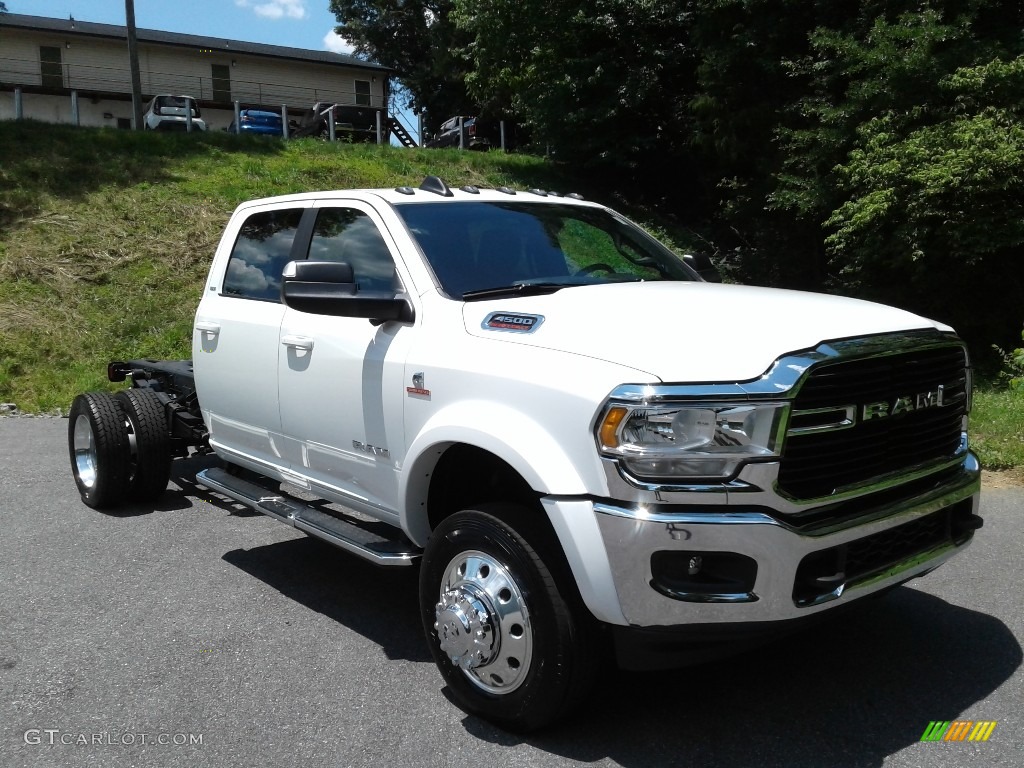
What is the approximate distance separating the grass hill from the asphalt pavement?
7.22m

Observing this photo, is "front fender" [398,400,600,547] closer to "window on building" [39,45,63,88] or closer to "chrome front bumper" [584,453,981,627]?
"chrome front bumper" [584,453,981,627]

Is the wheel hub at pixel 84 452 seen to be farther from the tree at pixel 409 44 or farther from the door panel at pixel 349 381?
the tree at pixel 409 44

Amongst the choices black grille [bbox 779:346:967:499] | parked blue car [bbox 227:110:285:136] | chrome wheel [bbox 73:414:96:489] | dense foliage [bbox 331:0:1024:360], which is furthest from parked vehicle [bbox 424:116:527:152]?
black grille [bbox 779:346:967:499]

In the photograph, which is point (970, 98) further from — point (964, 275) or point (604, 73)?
point (604, 73)

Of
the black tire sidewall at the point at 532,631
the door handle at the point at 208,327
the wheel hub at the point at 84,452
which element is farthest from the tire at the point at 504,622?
the wheel hub at the point at 84,452

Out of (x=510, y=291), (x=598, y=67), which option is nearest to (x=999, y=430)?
(x=510, y=291)

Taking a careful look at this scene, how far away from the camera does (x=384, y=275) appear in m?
4.42

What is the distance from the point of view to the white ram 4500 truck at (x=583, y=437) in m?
3.03

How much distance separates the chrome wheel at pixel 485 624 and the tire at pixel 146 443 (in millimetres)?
3615

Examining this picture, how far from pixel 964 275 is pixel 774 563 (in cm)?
1073

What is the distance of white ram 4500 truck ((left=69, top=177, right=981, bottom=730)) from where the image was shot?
3.03 m

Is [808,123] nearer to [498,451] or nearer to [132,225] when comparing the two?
[132,225]

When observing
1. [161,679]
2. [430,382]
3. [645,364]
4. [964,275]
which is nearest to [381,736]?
[161,679]

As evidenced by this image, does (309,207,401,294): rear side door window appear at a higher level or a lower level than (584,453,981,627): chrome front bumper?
higher
